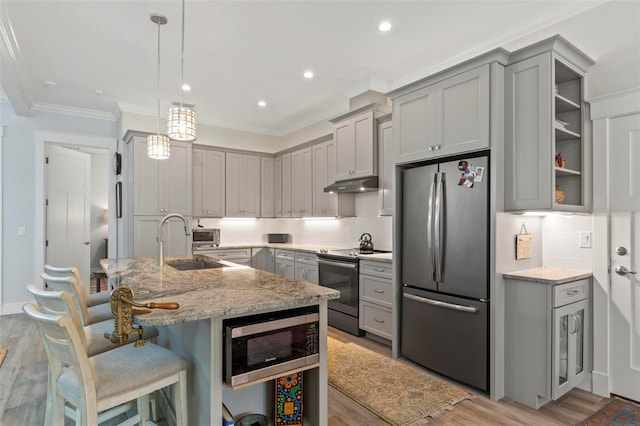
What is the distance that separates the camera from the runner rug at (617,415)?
2.32m

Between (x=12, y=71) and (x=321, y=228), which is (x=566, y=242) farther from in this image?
(x=12, y=71)

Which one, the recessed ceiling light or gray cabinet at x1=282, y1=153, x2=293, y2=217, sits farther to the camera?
gray cabinet at x1=282, y1=153, x2=293, y2=217

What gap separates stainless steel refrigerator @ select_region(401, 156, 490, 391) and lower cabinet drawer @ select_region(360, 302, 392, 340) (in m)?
0.34

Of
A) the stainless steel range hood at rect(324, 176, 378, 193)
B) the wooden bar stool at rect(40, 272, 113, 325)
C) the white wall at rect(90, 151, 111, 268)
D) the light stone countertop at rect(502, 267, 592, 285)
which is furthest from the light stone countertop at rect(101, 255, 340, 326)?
the white wall at rect(90, 151, 111, 268)

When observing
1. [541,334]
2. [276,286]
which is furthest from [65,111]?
[541,334]

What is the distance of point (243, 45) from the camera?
11.5ft

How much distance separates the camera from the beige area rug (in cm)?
246

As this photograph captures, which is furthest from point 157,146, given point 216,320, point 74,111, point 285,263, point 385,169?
point 74,111

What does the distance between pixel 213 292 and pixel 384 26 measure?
2666 millimetres

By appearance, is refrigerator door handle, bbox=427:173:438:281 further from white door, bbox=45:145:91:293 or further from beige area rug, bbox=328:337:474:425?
white door, bbox=45:145:91:293

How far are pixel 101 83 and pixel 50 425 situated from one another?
3.79 m

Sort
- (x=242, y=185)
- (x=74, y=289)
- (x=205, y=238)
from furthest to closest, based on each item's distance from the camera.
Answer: (x=242, y=185), (x=205, y=238), (x=74, y=289)

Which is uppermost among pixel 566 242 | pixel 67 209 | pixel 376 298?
pixel 67 209

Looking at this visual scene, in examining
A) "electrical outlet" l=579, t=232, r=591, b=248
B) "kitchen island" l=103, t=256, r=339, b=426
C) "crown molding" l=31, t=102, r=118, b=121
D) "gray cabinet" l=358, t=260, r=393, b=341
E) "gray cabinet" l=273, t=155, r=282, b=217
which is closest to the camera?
"kitchen island" l=103, t=256, r=339, b=426
